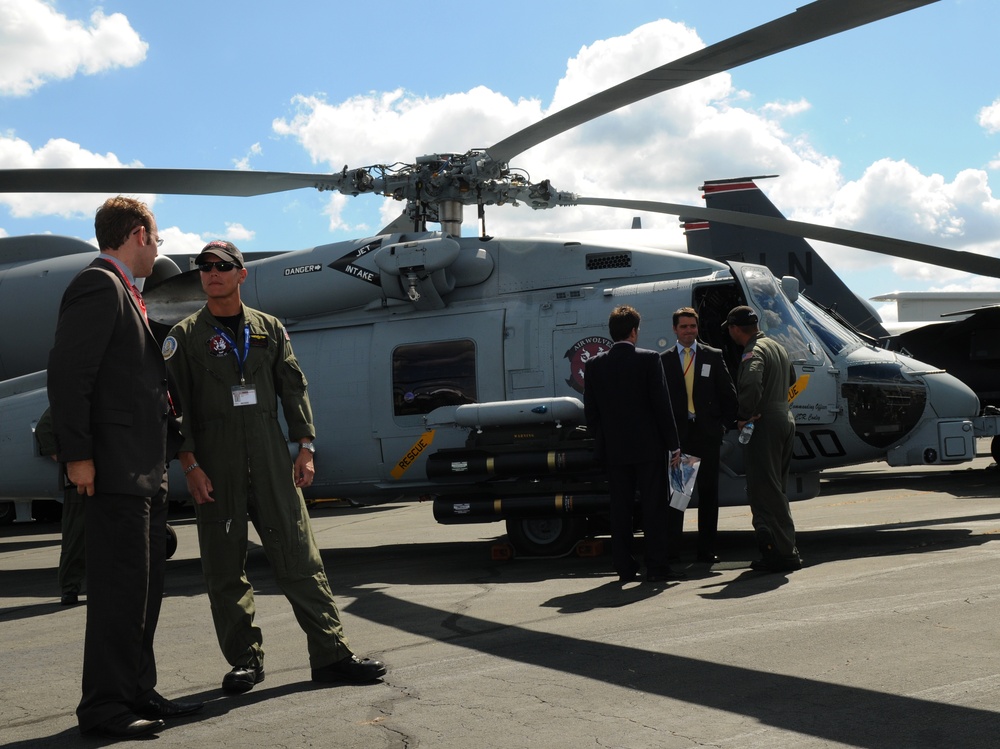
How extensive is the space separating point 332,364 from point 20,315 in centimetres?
351

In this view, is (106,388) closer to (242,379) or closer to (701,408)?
(242,379)

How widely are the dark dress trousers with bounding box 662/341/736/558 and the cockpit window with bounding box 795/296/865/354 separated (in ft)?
5.32

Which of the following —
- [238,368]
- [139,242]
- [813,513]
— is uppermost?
[139,242]

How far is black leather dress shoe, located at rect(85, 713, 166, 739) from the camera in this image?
358 centimetres

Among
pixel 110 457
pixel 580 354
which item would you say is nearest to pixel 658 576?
pixel 580 354

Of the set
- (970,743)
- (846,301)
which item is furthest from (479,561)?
(846,301)

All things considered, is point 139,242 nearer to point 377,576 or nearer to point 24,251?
point 377,576

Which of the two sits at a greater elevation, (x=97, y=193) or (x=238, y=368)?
(x=97, y=193)

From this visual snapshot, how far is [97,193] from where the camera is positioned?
8555mm

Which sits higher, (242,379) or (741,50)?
(741,50)

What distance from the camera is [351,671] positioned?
417 cm

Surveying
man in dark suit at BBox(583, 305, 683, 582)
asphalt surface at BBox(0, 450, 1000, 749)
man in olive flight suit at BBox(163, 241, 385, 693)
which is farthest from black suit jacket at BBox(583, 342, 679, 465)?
man in olive flight suit at BBox(163, 241, 385, 693)

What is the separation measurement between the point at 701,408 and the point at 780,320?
61.0 inches

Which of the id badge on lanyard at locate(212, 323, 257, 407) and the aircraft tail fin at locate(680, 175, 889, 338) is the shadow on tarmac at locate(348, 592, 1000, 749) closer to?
the id badge on lanyard at locate(212, 323, 257, 407)
